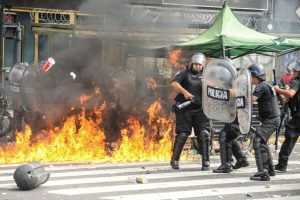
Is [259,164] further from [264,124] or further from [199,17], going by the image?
[199,17]

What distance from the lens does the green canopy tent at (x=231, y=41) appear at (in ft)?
34.8

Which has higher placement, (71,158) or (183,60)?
(183,60)

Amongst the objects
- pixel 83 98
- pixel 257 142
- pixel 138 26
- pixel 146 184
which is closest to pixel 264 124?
pixel 257 142

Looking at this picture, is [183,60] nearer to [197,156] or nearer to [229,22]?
[229,22]

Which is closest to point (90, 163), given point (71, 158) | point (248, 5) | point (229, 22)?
point (71, 158)

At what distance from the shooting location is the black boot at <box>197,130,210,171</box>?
29.8ft

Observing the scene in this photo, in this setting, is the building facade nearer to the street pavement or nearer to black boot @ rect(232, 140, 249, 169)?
the street pavement

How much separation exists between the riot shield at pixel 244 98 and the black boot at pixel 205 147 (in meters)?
1.10

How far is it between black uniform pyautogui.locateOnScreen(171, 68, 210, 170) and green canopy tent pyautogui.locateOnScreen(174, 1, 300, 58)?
58.4 inches

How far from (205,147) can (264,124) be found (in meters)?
1.11

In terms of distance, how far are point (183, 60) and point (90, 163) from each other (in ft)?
10.9

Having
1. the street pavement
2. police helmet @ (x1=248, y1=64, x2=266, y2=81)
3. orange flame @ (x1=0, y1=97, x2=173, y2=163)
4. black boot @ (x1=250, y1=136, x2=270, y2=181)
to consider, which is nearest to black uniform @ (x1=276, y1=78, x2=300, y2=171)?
the street pavement

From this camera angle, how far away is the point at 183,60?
1185 centimetres

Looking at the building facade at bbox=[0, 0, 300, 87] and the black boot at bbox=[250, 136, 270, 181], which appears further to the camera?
the building facade at bbox=[0, 0, 300, 87]
